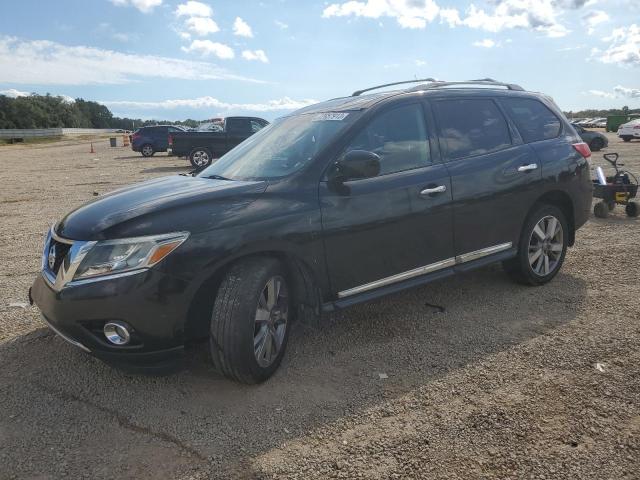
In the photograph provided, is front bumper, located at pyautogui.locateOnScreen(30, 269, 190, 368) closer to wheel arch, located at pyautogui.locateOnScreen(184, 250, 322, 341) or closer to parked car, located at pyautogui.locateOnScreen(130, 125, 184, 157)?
wheel arch, located at pyautogui.locateOnScreen(184, 250, 322, 341)

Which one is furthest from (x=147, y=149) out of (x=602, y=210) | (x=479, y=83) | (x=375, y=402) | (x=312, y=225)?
(x=375, y=402)

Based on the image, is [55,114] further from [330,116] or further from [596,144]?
[330,116]

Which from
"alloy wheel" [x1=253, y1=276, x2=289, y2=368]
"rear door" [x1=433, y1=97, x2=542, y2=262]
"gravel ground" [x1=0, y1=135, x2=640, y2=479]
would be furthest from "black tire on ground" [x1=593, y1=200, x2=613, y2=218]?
"alloy wheel" [x1=253, y1=276, x2=289, y2=368]

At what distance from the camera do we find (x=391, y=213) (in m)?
3.78

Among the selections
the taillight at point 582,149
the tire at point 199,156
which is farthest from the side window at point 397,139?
the tire at point 199,156

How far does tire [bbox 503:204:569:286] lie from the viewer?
190 inches

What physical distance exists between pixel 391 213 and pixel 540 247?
201cm

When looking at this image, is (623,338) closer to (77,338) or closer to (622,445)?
(622,445)

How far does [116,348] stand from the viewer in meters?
2.99

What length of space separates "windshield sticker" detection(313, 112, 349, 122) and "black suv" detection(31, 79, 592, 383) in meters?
0.02

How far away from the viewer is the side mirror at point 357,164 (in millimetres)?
3443

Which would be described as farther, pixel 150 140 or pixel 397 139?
pixel 150 140

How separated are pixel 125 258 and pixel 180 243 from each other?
31cm

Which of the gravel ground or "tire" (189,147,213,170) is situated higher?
"tire" (189,147,213,170)
